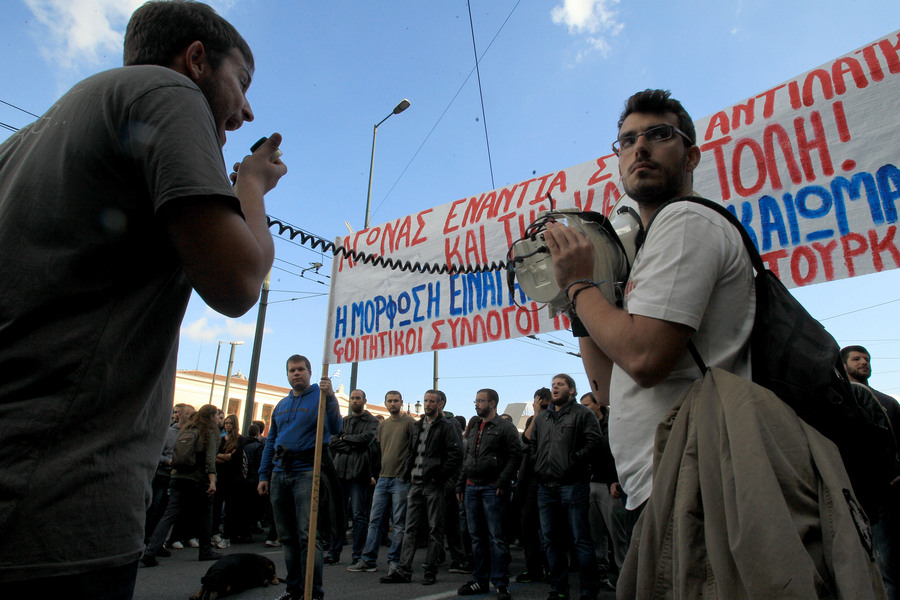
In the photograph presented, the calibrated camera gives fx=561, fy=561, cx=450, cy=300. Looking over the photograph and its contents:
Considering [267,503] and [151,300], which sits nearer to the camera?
[151,300]

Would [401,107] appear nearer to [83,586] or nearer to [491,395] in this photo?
[491,395]

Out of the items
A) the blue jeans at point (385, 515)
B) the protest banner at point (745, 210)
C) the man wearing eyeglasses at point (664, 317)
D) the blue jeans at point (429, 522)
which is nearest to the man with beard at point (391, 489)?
the blue jeans at point (385, 515)

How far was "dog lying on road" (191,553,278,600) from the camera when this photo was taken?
15.6ft

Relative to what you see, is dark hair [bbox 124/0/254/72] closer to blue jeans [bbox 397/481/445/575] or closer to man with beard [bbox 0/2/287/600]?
man with beard [bbox 0/2/287/600]

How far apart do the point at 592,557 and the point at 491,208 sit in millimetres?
3136

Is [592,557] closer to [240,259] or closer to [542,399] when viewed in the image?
[542,399]

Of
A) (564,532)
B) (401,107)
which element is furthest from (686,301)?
(401,107)

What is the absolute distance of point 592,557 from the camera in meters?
4.86

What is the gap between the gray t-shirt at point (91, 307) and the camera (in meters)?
0.75

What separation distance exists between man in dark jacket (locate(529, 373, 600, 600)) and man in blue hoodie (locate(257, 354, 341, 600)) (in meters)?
2.03

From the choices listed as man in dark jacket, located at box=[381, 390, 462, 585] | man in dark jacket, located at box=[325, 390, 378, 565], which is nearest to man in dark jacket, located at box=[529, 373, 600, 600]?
man in dark jacket, located at box=[381, 390, 462, 585]

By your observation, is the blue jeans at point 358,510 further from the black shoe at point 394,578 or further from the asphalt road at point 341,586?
the black shoe at point 394,578

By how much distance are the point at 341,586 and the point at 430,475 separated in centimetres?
140

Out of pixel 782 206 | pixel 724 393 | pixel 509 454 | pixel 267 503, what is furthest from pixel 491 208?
pixel 267 503
